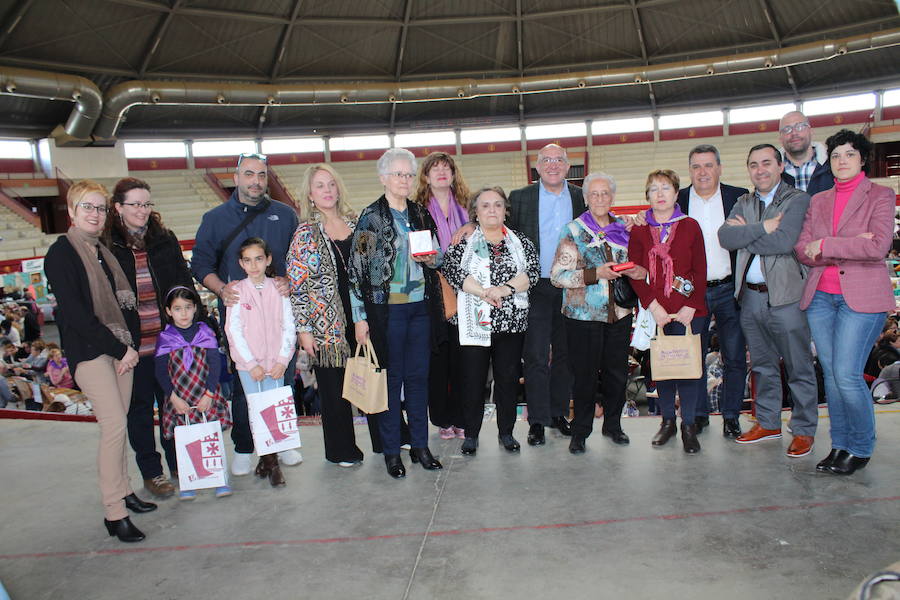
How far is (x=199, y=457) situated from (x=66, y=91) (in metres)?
14.3

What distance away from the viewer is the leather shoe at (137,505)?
10.7ft

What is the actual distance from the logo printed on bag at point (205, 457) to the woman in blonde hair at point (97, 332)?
Result: 351mm

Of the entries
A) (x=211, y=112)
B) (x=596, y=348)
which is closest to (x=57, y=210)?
(x=211, y=112)

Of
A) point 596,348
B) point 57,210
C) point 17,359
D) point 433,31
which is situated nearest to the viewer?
point 596,348

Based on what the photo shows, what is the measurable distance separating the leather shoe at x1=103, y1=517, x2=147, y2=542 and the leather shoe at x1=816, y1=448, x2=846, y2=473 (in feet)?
10.8

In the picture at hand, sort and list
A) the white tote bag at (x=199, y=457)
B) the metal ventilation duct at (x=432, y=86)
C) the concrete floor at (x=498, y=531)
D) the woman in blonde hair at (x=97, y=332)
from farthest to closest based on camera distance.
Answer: the metal ventilation duct at (x=432, y=86)
the white tote bag at (x=199, y=457)
the woman in blonde hair at (x=97, y=332)
the concrete floor at (x=498, y=531)

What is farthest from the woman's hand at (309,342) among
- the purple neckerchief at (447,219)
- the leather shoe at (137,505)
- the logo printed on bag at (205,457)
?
the leather shoe at (137,505)

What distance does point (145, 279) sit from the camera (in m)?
3.47

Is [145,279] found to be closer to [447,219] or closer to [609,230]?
[447,219]

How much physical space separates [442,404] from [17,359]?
8411 mm

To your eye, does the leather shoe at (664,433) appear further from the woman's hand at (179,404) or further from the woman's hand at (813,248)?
the woman's hand at (179,404)

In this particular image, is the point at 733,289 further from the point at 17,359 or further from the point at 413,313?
the point at 17,359

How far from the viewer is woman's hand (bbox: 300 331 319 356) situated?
11.7 ft

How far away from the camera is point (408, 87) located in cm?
1711
